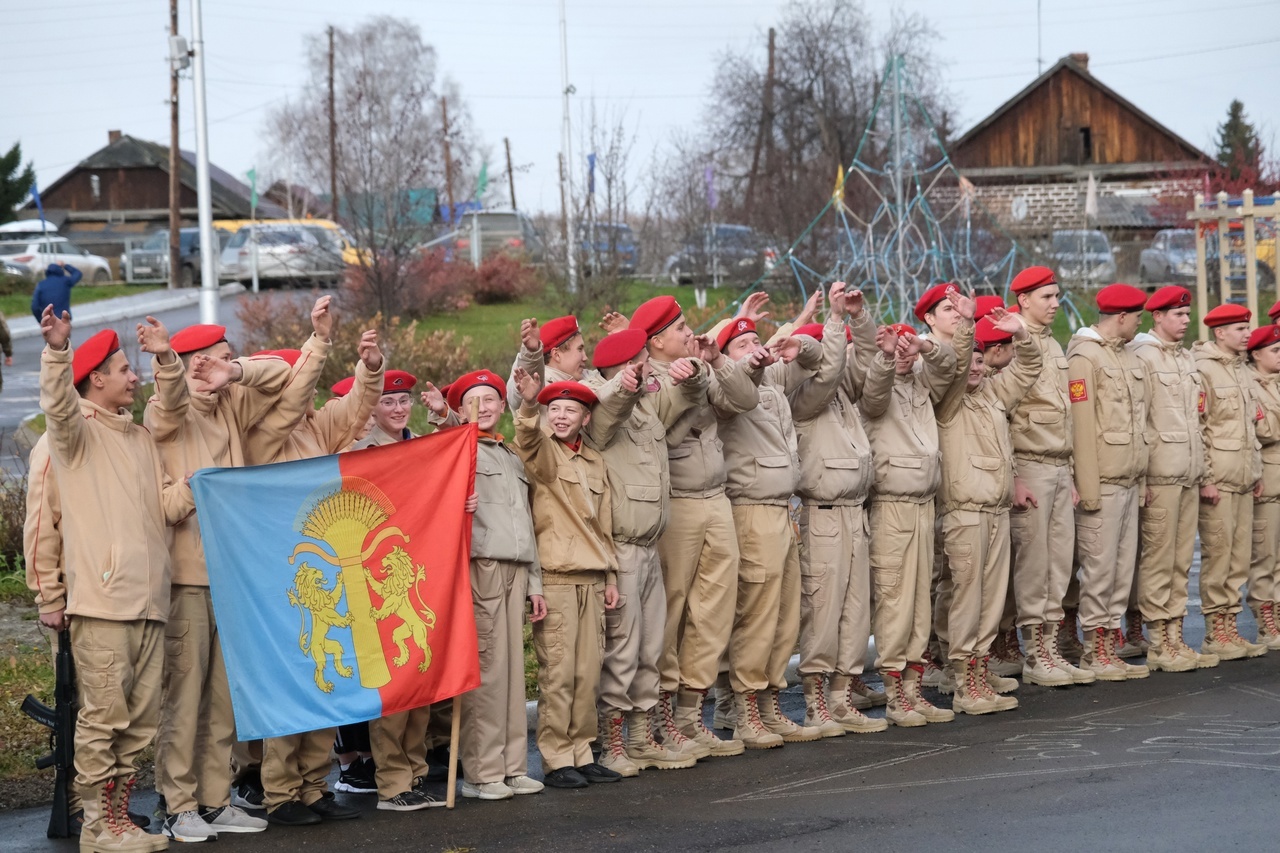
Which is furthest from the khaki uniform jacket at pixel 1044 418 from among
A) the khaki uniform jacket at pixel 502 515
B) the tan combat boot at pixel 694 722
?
the khaki uniform jacket at pixel 502 515

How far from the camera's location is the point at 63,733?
6.74 metres

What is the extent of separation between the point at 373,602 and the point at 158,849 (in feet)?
4.66

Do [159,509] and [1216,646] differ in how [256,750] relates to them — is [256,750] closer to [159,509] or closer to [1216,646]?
[159,509]

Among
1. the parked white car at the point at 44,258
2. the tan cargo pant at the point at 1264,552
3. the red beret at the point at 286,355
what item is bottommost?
the tan cargo pant at the point at 1264,552

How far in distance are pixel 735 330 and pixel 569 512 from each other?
149cm

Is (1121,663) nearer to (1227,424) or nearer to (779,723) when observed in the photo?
(1227,424)

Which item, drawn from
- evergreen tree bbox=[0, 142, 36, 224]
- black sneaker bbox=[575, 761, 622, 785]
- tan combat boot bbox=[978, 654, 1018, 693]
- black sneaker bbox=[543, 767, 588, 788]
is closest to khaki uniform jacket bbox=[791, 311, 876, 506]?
tan combat boot bbox=[978, 654, 1018, 693]

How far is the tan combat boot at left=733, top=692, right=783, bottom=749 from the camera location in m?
8.20

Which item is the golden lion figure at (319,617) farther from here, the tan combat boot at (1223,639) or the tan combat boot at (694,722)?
the tan combat boot at (1223,639)

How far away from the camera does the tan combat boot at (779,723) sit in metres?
8.34

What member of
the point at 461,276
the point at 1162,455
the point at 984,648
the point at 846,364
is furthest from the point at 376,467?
the point at 461,276

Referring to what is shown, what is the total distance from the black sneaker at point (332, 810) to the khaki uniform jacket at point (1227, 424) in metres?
6.42

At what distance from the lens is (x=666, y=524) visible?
7926 millimetres

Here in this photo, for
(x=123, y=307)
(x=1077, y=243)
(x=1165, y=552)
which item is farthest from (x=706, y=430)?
(x=123, y=307)
